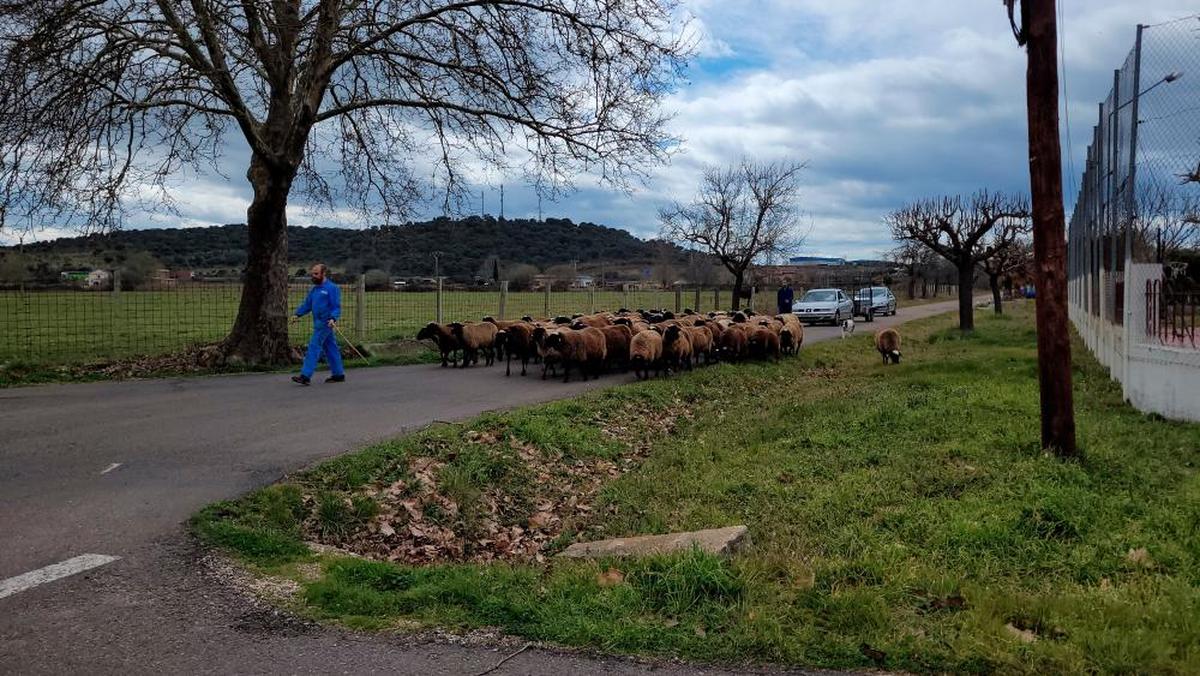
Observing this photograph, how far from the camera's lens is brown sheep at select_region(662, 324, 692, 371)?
16094 mm

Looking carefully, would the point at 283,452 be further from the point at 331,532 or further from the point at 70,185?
the point at 70,185

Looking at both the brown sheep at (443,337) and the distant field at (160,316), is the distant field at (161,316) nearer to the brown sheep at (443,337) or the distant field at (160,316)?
the distant field at (160,316)

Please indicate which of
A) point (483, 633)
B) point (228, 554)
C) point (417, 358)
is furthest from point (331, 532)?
point (417, 358)

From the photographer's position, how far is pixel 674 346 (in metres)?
16.1

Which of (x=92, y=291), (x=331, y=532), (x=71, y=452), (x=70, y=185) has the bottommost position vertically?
(x=331, y=532)

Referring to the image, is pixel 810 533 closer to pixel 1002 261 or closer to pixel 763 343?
pixel 763 343

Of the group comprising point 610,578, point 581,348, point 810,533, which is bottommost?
point 810,533

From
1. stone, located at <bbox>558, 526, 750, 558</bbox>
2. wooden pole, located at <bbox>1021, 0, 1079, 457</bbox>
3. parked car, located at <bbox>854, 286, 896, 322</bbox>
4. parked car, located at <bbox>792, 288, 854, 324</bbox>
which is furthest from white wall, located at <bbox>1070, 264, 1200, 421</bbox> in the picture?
parked car, located at <bbox>854, 286, 896, 322</bbox>

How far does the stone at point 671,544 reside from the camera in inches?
209

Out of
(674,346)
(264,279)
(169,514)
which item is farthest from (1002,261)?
(169,514)

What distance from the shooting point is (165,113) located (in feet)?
43.2

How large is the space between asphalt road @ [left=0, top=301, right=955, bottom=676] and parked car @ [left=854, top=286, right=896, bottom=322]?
3092 cm

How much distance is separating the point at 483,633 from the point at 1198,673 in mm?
3327

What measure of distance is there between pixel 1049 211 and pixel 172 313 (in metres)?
21.4
